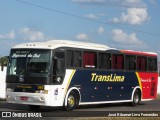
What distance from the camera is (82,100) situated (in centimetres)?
2272

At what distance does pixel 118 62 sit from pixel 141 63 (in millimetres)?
2677

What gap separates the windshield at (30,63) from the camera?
20.8 meters

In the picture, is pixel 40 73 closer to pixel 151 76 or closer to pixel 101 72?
pixel 101 72

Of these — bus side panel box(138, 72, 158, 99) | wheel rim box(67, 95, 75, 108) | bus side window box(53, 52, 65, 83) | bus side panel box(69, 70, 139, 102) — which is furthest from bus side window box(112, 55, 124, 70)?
bus side window box(53, 52, 65, 83)

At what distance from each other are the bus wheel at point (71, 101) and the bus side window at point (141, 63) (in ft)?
21.0

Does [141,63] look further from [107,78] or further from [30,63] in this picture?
[30,63]

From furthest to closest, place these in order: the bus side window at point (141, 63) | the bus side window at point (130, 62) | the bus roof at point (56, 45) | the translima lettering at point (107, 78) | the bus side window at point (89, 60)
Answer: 1. the bus side window at point (141, 63)
2. the bus side window at point (130, 62)
3. the translima lettering at point (107, 78)
4. the bus side window at point (89, 60)
5. the bus roof at point (56, 45)

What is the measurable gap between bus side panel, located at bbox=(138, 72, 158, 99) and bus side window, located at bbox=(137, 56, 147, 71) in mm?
294

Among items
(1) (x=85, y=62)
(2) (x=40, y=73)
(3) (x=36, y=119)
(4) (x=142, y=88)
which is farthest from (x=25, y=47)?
(4) (x=142, y=88)

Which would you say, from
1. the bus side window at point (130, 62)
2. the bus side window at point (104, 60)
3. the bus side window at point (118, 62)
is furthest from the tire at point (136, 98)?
the bus side window at point (104, 60)

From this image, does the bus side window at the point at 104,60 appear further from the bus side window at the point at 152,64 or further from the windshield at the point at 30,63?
the bus side window at the point at 152,64

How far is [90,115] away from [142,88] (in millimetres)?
8477

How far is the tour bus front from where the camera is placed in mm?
20594

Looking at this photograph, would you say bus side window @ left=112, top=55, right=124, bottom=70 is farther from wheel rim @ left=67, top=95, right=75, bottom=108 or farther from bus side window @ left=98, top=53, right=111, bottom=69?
wheel rim @ left=67, top=95, right=75, bottom=108
